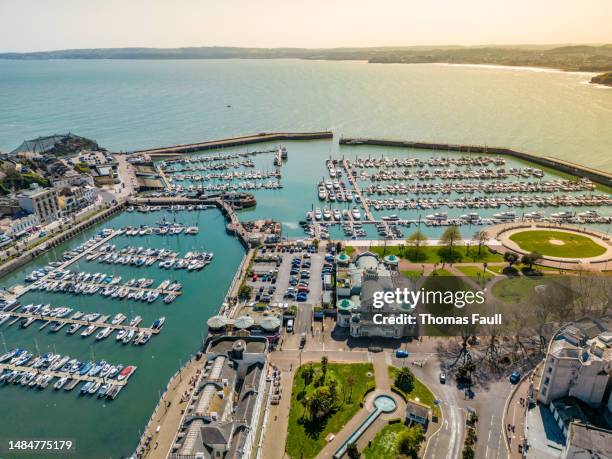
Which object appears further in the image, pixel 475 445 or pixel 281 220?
pixel 281 220

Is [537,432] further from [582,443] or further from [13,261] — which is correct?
[13,261]

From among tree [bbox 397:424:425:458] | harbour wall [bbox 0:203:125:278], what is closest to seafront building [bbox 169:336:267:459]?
tree [bbox 397:424:425:458]

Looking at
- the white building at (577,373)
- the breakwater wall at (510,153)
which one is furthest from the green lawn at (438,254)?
the breakwater wall at (510,153)

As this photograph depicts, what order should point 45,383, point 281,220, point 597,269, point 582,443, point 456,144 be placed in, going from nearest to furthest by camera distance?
point 582,443 → point 45,383 → point 597,269 → point 281,220 → point 456,144

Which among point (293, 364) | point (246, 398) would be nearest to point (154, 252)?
point (293, 364)

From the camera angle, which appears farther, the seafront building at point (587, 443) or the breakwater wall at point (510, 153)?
the breakwater wall at point (510, 153)

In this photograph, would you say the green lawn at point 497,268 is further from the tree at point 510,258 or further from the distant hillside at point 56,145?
the distant hillside at point 56,145

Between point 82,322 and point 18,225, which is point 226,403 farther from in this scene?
point 18,225
